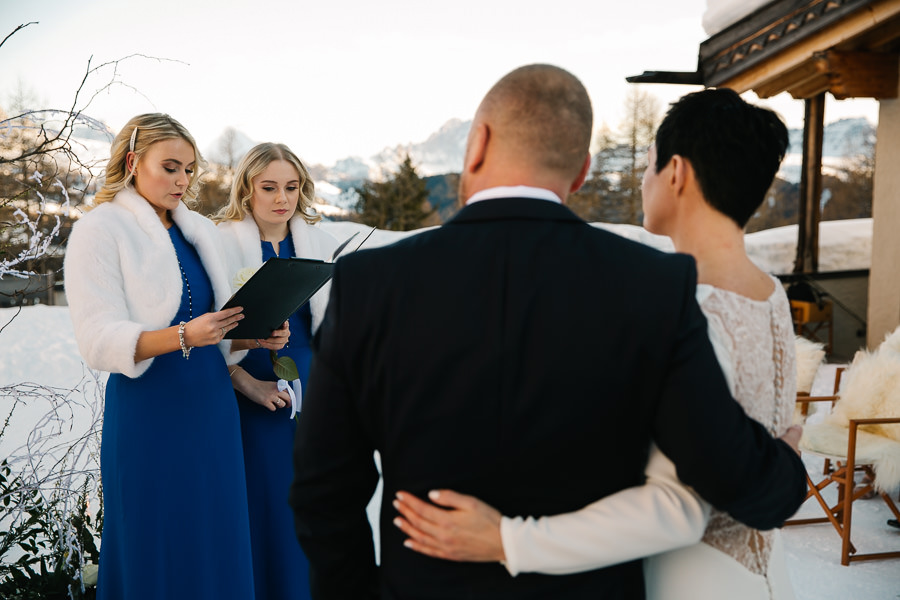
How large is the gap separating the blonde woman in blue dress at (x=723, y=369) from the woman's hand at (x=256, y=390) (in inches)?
64.9

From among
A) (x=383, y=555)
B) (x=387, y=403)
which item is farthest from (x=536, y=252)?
(x=383, y=555)

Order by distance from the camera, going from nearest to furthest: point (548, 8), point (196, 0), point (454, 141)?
1. point (196, 0)
2. point (548, 8)
3. point (454, 141)

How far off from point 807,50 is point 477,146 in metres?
6.52

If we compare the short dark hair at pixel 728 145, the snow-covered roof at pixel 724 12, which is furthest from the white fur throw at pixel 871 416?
the snow-covered roof at pixel 724 12

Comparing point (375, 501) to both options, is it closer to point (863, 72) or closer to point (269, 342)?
point (269, 342)

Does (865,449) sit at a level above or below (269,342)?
below

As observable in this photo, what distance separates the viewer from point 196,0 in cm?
2245

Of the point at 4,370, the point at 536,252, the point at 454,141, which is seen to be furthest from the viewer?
the point at 454,141

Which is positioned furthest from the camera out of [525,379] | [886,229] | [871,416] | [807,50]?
[886,229]

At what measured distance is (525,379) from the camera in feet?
3.33

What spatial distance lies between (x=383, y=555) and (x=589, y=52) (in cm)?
3429

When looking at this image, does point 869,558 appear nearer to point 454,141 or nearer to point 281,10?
point 281,10

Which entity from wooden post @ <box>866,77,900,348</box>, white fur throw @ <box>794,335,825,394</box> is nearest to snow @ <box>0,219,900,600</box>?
white fur throw @ <box>794,335,825,394</box>

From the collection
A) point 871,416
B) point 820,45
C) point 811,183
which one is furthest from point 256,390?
point 811,183
